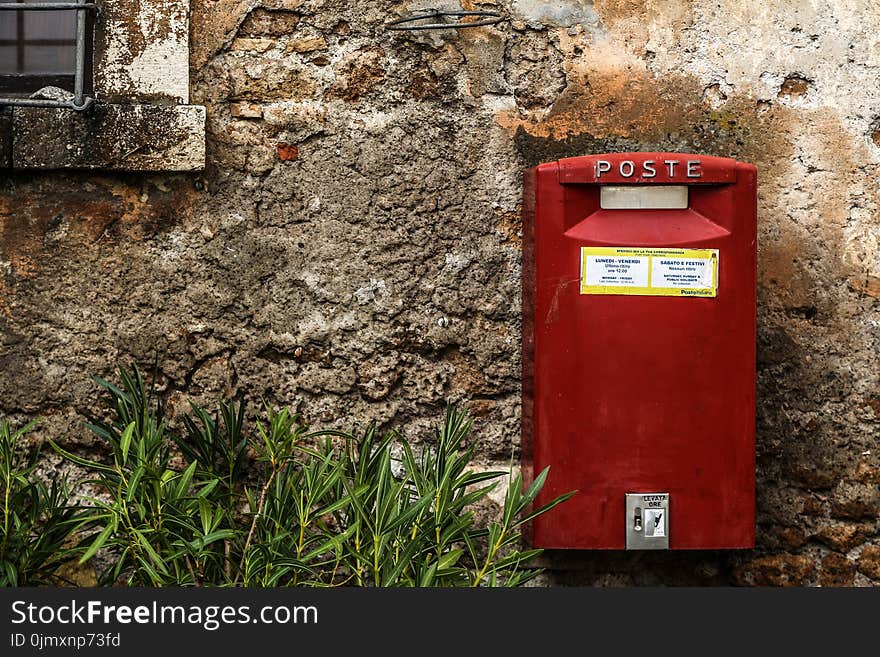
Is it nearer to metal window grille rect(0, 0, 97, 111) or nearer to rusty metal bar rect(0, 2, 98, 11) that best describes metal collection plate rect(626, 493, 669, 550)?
metal window grille rect(0, 0, 97, 111)

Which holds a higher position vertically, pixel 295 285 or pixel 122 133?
pixel 122 133

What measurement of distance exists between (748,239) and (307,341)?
1.30 meters

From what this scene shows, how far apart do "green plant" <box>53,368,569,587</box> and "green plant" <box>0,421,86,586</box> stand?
0.11 meters

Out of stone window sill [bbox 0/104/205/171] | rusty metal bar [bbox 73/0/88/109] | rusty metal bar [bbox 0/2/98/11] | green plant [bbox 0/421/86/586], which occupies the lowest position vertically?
green plant [bbox 0/421/86/586]

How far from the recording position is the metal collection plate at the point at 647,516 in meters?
2.53

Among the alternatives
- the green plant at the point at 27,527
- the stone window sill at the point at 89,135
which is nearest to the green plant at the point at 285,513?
the green plant at the point at 27,527

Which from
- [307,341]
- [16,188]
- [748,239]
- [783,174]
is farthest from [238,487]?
[783,174]

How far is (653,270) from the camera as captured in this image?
249 cm

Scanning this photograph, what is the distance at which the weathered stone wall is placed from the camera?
2838mm

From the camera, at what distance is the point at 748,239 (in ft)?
8.25

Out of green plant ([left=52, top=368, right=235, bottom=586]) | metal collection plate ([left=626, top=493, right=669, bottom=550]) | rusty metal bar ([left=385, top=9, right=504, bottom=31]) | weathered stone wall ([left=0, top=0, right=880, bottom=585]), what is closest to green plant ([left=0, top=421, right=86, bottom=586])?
green plant ([left=52, top=368, right=235, bottom=586])

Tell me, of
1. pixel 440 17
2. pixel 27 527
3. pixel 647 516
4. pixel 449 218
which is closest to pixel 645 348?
pixel 647 516

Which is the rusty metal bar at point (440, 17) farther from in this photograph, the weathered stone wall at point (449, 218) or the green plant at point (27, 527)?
the green plant at point (27, 527)

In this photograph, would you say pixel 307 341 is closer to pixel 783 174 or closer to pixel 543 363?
pixel 543 363
